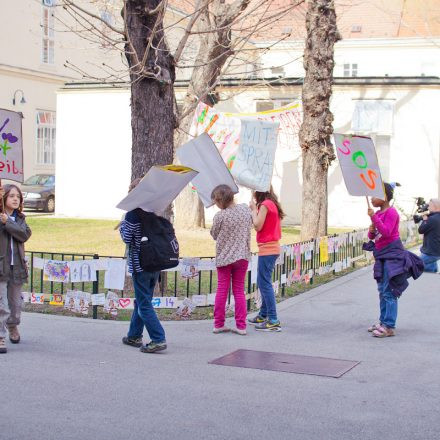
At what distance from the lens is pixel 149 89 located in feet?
33.5

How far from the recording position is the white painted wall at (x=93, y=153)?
25.6 metres

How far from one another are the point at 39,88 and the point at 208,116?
67.0ft

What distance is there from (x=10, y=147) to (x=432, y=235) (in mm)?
8085

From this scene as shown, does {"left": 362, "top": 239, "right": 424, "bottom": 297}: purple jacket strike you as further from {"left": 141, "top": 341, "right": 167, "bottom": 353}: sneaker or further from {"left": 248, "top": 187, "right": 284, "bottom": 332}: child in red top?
{"left": 141, "top": 341, "right": 167, "bottom": 353}: sneaker

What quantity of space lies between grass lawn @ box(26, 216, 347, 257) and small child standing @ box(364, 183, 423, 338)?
22.4 ft

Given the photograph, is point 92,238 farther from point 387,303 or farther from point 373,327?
point 387,303

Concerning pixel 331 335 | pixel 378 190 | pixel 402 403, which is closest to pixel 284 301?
pixel 331 335

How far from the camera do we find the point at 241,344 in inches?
327

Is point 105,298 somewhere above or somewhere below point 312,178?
below

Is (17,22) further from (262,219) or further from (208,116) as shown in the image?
(262,219)

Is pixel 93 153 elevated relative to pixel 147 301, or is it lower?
elevated

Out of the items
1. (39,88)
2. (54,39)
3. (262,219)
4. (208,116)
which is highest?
(54,39)

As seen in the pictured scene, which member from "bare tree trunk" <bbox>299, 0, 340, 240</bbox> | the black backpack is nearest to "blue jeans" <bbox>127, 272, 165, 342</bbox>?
the black backpack

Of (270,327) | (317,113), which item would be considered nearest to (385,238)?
(270,327)
